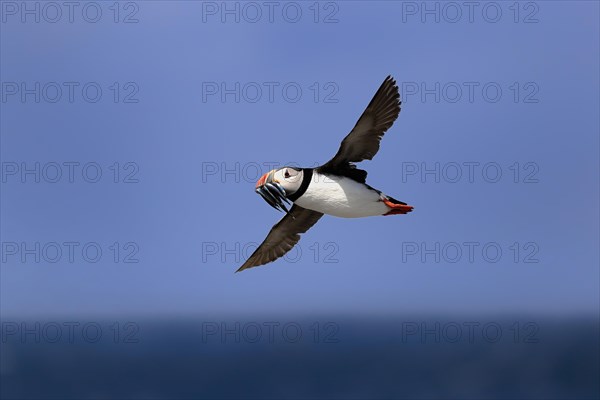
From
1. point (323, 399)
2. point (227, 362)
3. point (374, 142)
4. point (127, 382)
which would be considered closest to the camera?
point (374, 142)

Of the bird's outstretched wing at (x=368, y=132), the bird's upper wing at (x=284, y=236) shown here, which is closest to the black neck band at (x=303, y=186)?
the bird's outstretched wing at (x=368, y=132)

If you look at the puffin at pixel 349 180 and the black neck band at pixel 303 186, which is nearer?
the puffin at pixel 349 180

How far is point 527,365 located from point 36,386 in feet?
222

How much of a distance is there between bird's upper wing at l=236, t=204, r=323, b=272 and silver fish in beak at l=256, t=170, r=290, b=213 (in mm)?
1629

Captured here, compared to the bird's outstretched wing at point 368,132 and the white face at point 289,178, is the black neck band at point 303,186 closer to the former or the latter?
the white face at point 289,178

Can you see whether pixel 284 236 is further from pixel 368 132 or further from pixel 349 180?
pixel 368 132

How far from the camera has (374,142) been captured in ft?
45.8

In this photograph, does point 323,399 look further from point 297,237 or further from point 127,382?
point 297,237

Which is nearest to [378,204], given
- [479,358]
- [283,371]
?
[283,371]

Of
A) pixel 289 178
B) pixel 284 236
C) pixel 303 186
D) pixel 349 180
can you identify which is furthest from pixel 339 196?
pixel 284 236

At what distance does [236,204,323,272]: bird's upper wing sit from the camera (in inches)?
625

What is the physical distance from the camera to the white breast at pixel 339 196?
550 inches

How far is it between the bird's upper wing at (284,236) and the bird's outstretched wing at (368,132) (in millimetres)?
1818

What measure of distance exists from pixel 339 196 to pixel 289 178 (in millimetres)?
872
